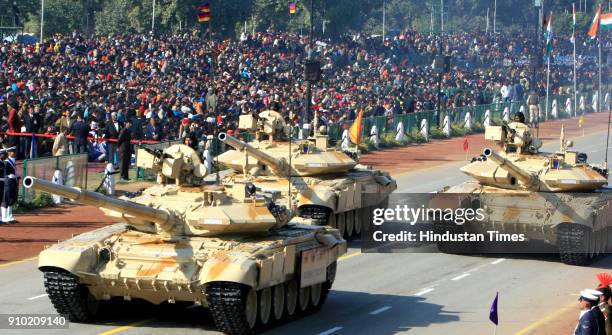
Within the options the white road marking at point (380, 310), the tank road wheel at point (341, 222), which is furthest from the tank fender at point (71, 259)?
the tank road wheel at point (341, 222)

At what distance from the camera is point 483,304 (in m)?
27.0

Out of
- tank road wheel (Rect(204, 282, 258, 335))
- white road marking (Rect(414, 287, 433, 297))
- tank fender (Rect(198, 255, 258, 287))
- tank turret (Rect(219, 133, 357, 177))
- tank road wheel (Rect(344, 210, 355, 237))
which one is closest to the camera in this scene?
tank fender (Rect(198, 255, 258, 287))

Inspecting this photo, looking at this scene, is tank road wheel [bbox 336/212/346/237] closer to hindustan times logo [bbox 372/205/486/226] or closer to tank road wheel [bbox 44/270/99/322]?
hindustan times logo [bbox 372/205/486/226]

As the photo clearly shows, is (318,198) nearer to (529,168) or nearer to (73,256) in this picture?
(529,168)

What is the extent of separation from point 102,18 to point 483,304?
59.6m

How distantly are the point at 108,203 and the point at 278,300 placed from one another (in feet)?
11.9

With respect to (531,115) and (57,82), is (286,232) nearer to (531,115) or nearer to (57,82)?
(57,82)

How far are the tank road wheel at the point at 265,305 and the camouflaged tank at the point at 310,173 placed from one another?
915cm

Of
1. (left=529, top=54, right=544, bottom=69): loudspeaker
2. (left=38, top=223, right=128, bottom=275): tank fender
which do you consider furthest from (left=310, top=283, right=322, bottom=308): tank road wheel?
(left=529, top=54, right=544, bottom=69): loudspeaker

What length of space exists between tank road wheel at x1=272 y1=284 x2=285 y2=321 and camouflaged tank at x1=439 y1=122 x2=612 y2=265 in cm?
817

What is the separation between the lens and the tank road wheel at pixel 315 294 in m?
25.6

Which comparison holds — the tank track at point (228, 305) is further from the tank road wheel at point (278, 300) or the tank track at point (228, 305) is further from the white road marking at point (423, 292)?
the white road marking at point (423, 292)

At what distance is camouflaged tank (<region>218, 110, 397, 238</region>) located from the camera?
33781mm

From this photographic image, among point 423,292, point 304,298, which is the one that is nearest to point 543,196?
point 423,292
